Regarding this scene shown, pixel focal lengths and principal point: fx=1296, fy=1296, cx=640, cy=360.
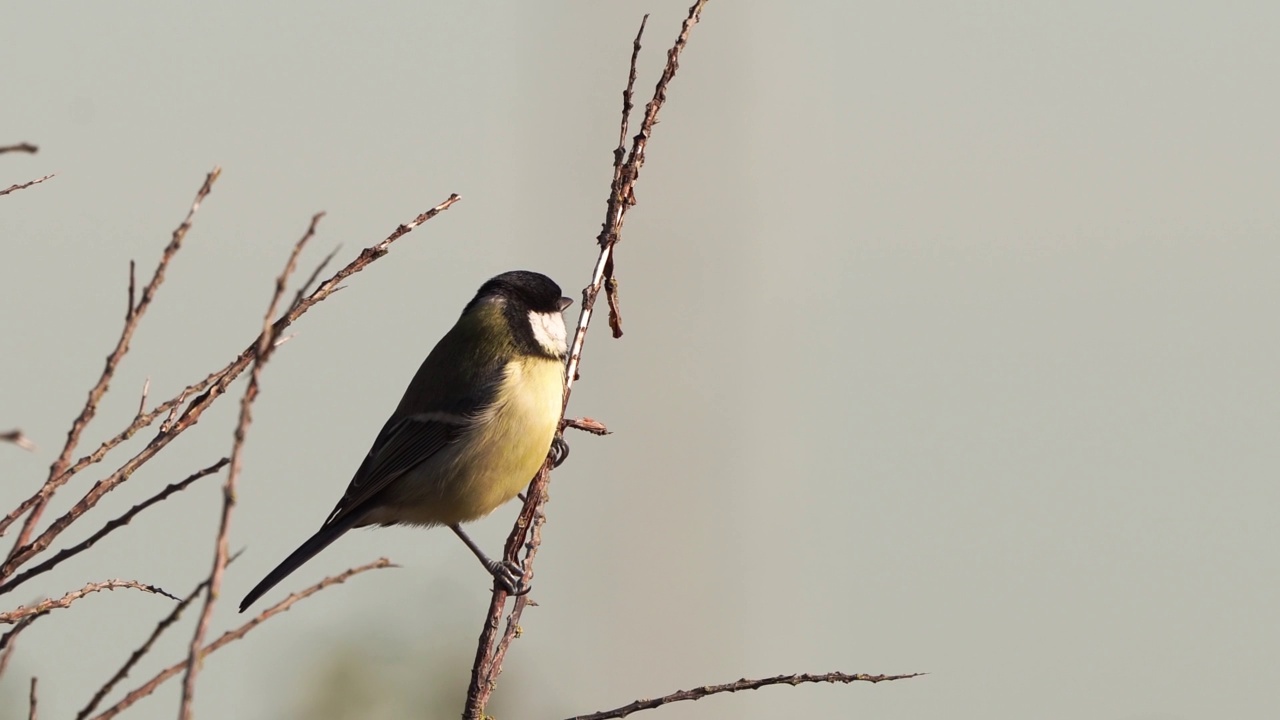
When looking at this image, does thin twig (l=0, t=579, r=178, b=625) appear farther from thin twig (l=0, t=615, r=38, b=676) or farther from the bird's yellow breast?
the bird's yellow breast

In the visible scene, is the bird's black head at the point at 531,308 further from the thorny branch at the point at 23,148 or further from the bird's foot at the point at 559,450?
the thorny branch at the point at 23,148

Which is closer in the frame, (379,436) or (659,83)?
(659,83)

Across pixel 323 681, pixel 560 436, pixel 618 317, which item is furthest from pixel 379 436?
pixel 323 681

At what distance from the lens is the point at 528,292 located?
496 cm

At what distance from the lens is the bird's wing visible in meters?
4.71

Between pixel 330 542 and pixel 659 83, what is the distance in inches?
89.0

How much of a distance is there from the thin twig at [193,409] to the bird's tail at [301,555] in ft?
7.36

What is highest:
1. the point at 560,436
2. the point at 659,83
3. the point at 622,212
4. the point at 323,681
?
the point at 659,83

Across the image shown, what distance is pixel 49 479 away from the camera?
210 cm

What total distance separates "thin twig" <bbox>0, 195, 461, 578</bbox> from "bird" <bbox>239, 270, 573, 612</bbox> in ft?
6.31

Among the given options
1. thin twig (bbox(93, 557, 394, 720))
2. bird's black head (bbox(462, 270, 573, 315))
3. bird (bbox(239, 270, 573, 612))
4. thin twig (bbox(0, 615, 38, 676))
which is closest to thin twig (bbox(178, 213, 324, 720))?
thin twig (bbox(93, 557, 394, 720))

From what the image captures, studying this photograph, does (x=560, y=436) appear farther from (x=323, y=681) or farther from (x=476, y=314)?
(x=323, y=681)

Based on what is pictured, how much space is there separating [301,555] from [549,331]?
122 centimetres

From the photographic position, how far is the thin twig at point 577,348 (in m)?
2.71
